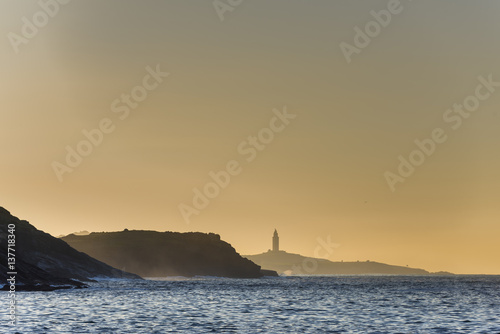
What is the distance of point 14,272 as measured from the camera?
13600 centimetres

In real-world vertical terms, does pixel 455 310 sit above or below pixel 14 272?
below

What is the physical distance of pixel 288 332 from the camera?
203ft

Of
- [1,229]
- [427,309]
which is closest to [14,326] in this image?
[427,309]

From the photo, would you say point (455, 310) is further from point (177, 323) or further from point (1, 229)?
point (1, 229)

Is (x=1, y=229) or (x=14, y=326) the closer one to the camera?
(x=14, y=326)

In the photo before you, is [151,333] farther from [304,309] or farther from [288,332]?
[304,309]

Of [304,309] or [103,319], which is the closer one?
[103,319]

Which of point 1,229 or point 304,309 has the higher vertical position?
point 1,229

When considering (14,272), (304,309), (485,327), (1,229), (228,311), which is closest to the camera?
(485,327)

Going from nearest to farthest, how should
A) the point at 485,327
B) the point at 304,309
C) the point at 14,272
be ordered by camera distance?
1. the point at 485,327
2. the point at 304,309
3. the point at 14,272

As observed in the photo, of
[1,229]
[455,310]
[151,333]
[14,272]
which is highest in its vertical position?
[1,229]

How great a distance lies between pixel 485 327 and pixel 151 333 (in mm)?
31427

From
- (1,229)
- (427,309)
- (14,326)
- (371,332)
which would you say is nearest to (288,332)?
(371,332)

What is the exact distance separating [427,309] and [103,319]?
1750 inches
